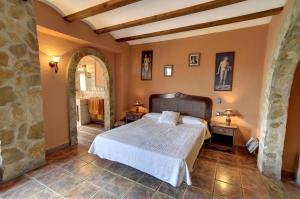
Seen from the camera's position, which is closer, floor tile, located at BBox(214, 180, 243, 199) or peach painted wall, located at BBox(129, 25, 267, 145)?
floor tile, located at BBox(214, 180, 243, 199)

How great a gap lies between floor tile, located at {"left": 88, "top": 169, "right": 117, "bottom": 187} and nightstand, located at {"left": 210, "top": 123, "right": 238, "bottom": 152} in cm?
246

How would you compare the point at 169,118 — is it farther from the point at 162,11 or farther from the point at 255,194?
the point at 162,11

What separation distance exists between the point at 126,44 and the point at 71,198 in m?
4.19

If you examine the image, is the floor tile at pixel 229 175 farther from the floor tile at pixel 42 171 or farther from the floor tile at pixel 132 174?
the floor tile at pixel 42 171

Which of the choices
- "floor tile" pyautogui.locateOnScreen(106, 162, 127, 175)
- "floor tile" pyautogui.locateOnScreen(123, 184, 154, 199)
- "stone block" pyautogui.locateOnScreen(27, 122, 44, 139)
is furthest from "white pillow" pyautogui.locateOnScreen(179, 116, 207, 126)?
"stone block" pyautogui.locateOnScreen(27, 122, 44, 139)

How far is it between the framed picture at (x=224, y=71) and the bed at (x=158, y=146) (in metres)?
0.49

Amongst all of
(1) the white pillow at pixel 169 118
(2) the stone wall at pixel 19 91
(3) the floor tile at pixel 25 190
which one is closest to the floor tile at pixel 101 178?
(3) the floor tile at pixel 25 190

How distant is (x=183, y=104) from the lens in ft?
13.9

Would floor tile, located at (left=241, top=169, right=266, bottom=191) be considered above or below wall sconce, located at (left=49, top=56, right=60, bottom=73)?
below

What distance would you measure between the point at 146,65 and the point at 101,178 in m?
3.37

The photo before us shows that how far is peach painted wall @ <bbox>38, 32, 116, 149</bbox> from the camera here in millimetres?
3064

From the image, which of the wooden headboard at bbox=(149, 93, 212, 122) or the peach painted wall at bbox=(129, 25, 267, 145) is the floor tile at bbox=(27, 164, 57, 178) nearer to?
the wooden headboard at bbox=(149, 93, 212, 122)

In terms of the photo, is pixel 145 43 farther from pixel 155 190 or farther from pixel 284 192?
pixel 284 192

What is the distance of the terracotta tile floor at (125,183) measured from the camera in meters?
2.10
